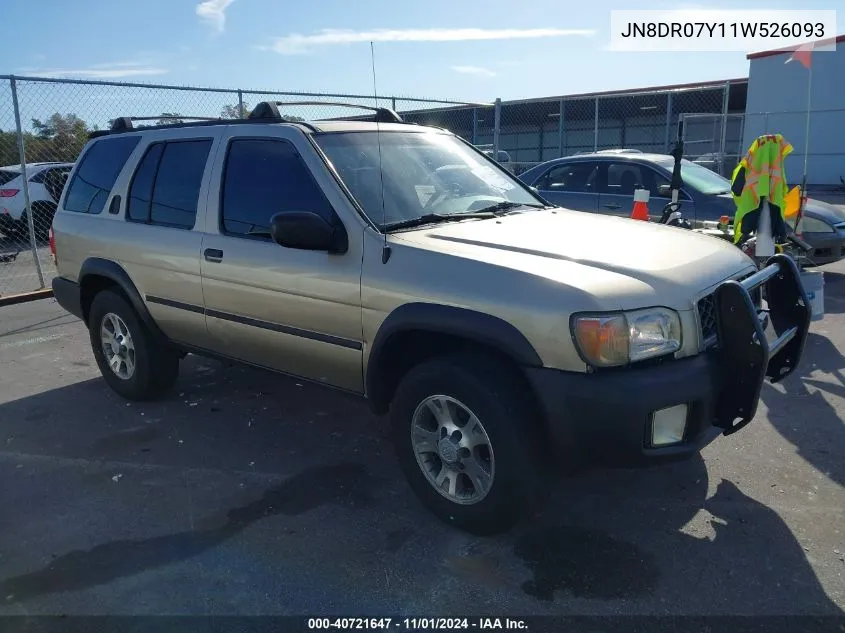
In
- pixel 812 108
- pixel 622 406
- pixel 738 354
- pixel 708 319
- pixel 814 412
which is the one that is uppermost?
pixel 812 108

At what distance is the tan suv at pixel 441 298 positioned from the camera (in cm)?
287

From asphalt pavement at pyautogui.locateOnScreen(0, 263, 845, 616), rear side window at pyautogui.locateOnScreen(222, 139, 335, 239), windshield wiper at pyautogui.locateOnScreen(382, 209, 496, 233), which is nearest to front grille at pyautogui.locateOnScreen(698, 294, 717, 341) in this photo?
asphalt pavement at pyautogui.locateOnScreen(0, 263, 845, 616)

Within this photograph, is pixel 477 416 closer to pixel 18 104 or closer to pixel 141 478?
pixel 141 478

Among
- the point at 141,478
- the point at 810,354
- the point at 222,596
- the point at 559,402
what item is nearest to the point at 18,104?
the point at 141,478

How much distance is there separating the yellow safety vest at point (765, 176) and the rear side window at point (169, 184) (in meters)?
4.72

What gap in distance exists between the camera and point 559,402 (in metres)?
2.85

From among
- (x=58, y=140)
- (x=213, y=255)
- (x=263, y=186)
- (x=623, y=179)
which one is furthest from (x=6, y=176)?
(x=263, y=186)

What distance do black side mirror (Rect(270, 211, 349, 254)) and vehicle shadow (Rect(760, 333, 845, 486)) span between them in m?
2.92

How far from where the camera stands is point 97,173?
528 cm

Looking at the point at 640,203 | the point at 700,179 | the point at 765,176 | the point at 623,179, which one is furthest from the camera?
the point at 623,179

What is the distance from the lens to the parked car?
8.41m

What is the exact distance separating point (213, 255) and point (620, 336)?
2.52m

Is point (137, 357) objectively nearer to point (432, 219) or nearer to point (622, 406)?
point (432, 219)

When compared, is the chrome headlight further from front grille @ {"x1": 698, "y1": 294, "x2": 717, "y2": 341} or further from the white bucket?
the white bucket
